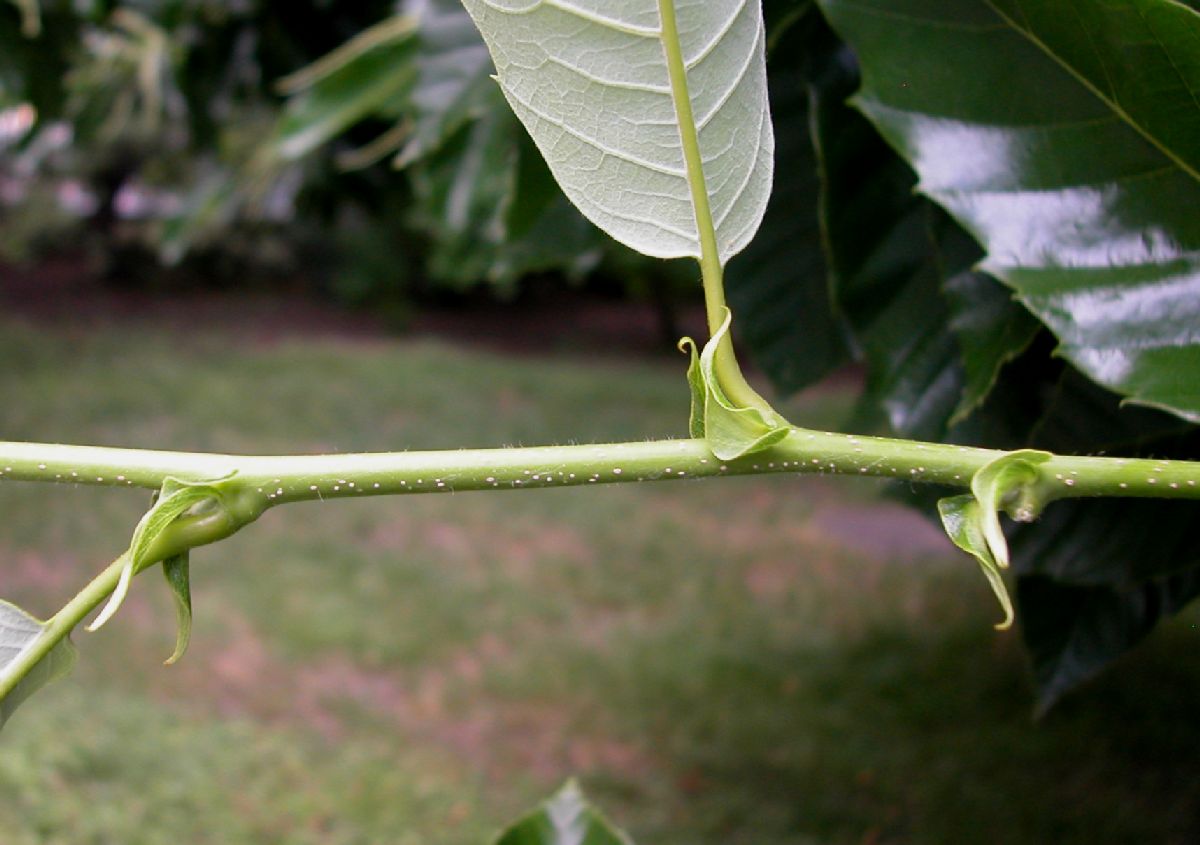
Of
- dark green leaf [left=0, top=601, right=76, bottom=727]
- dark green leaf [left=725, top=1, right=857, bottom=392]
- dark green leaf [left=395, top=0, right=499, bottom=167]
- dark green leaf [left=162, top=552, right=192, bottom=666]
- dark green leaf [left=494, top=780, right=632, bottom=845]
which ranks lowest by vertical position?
dark green leaf [left=494, top=780, right=632, bottom=845]

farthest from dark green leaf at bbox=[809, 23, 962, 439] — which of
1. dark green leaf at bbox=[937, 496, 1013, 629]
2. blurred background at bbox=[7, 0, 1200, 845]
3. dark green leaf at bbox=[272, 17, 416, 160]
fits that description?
dark green leaf at bbox=[272, 17, 416, 160]

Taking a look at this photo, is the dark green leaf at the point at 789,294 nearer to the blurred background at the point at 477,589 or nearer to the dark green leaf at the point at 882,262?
the blurred background at the point at 477,589

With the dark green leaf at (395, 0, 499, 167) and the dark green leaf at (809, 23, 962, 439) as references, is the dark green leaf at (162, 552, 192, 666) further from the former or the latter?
the dark green leaf at (395, 0, 499, 167)

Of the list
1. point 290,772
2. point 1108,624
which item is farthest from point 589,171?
point 290,772

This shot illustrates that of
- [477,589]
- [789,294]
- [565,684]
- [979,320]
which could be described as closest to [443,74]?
[789,294]

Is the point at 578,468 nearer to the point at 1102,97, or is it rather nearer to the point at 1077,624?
the point at 1102,97
